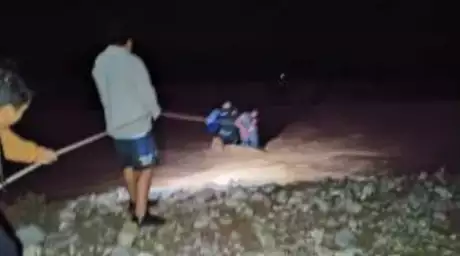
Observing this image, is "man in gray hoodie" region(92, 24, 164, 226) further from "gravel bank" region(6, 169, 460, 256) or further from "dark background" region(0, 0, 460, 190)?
"dark background" region(0, 0, 460, 190)

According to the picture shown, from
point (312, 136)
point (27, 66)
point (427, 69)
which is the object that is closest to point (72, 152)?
point (27, 66)

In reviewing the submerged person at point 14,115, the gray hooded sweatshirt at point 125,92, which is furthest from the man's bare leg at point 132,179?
the submerged person at point 14,115

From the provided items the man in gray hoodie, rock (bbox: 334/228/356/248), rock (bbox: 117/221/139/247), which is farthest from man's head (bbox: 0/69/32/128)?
rock (bbox: 334/228/356/248)

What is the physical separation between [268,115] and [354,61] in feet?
1.44

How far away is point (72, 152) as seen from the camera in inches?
131

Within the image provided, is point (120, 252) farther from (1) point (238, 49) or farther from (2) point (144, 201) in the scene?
(1) point (238, 49)

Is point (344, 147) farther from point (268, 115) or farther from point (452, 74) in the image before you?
point (452, 74)

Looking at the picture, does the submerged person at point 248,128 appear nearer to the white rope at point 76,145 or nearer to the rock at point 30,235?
the white rope at point 76,145

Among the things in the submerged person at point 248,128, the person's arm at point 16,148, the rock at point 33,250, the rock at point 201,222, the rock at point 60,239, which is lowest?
the rock at point 33,250

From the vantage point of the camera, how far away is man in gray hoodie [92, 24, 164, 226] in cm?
239

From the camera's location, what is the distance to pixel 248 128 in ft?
10.0

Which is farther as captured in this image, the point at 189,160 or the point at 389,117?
the point at 389,117

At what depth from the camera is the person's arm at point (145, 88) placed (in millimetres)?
2410

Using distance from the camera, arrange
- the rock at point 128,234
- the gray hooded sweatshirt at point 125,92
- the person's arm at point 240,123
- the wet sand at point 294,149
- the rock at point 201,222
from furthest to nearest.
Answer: the wet sand at point 294,149 → the person's arm at point 240,123 → the rock at point 201,222 → the rock at point 128,234 → the gray hooded sweatshirt at point 125,92
